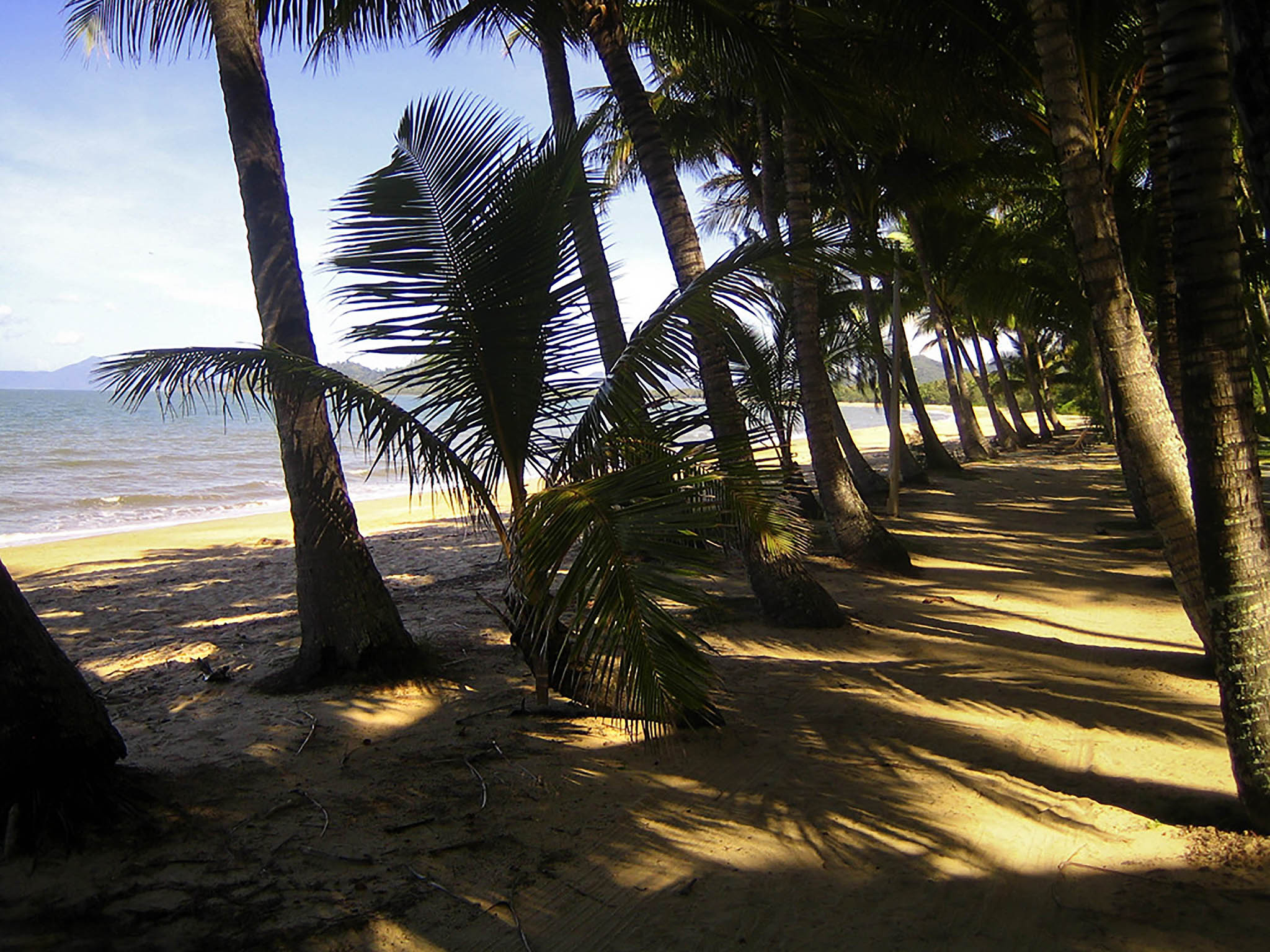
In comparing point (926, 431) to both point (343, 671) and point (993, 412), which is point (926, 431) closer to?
point (993, 412)

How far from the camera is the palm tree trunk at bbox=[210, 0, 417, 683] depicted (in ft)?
16.7

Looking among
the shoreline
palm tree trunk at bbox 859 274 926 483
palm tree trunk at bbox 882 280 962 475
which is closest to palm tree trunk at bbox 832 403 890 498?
palm tree trunk at bbox 859 274 926 483

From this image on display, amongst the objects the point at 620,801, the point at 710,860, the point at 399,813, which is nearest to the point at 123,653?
the point at 399,813

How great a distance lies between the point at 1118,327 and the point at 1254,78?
2790 mm

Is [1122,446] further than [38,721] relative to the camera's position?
Yes

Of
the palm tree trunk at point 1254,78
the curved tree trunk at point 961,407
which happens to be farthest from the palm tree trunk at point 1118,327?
the curved tree trunk at point 961,407

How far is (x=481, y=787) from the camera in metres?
3.85

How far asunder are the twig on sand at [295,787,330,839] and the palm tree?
1410 millimetres

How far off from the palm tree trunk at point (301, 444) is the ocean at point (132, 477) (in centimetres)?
326

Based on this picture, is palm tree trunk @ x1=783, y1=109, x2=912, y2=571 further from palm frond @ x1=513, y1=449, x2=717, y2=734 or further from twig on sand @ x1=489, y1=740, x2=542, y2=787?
palm frond @ x1=513, y1=449, x2=717, y2=734

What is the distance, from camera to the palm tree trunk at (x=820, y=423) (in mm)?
8305

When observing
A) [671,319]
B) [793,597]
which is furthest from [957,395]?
[671,319]

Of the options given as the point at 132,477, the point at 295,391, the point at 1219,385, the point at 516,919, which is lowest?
the point at 516,919

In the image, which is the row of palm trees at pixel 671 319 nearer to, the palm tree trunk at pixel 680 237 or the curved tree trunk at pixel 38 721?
the palm tree trunk at pixel 680 237
